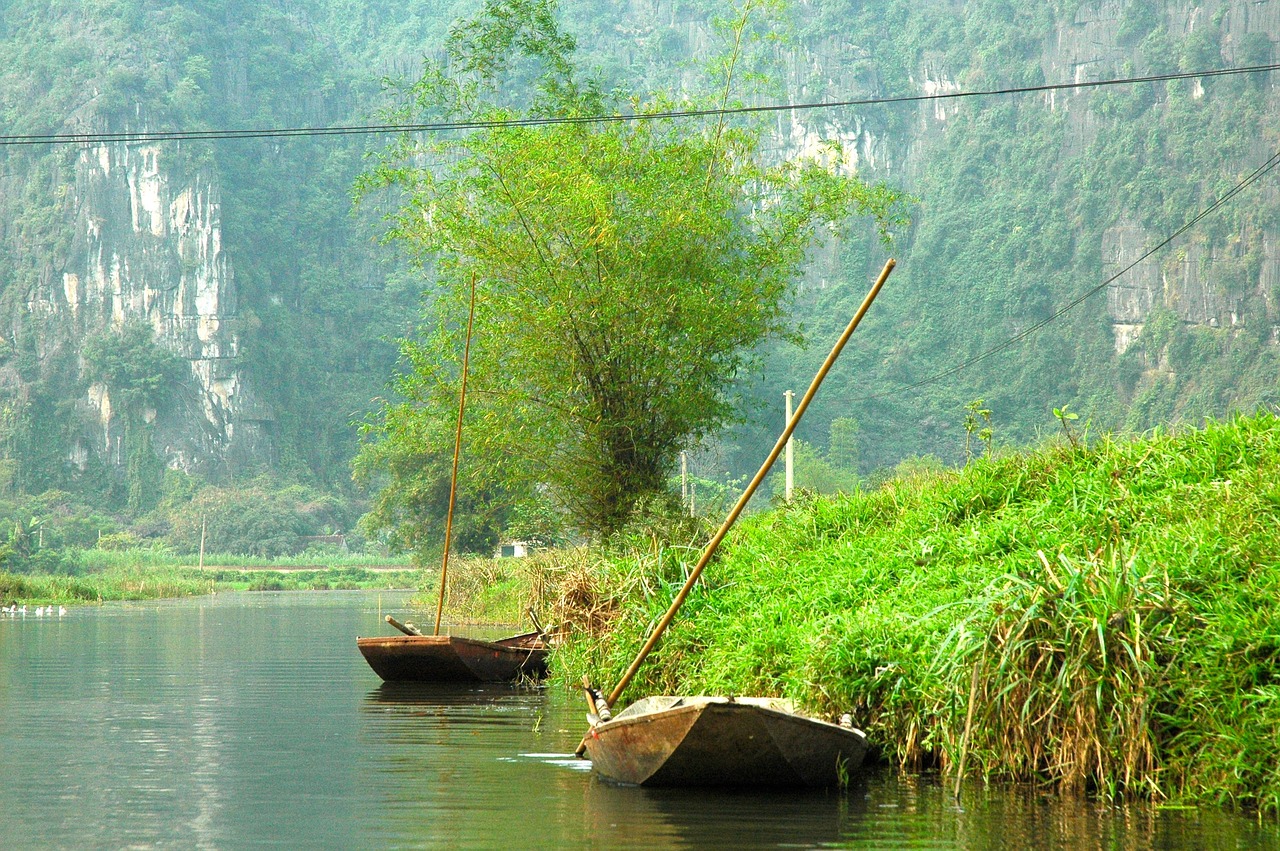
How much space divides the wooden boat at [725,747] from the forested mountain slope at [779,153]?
6359 cm

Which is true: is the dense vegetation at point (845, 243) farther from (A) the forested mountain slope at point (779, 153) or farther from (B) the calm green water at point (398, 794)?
(B) the calm green water at point (398, 794)

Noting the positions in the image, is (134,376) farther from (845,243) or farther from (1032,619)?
(1032,619)

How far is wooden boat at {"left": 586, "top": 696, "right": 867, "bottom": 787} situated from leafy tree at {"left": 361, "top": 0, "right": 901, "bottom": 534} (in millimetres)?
8022

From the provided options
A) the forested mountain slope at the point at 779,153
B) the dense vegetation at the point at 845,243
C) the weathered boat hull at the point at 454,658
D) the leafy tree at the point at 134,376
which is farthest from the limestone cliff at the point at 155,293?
the weathered boat hull at the point at 454,658

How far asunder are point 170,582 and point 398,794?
38.2 m

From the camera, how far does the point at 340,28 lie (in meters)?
120

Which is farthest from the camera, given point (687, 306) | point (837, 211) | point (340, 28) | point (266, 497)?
point (340, 28)

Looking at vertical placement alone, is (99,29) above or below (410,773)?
above

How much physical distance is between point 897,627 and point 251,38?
113 metres

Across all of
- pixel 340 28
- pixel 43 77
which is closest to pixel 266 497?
pixel 43 77

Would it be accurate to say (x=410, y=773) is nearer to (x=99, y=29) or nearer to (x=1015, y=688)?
(x=1015, y=688)

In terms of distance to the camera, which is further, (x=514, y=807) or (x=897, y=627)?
(x=897, y=627)

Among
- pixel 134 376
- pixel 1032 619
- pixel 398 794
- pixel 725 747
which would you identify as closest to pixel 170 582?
pixel 398 794

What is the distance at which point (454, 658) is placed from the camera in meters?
12.1
